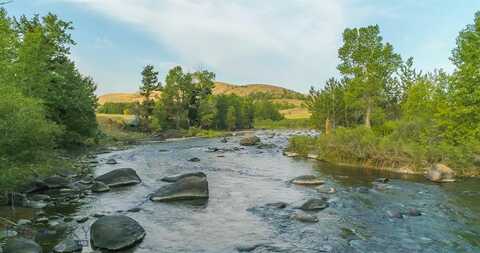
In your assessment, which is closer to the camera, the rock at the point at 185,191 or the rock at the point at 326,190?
the rock at the point at 185,191

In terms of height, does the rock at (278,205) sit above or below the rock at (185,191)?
below

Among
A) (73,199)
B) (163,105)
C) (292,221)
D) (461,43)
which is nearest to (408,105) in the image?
(461,43)

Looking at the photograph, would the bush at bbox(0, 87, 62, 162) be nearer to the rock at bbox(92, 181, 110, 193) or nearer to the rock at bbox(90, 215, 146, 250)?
the rock at bbox(92, 181, 110, 193)

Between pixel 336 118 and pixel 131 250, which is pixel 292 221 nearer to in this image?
pixel 131 250

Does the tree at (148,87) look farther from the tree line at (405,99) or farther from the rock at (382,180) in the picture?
the rock at (382,180)

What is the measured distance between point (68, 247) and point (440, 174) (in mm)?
25014

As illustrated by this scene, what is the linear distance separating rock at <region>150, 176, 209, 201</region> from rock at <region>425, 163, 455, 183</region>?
16856 mm

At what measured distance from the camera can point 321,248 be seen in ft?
44.8

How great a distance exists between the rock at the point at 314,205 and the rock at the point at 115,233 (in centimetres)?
814

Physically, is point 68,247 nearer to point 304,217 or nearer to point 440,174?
point 304,217

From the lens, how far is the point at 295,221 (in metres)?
17.1

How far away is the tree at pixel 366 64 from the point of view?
53844mm

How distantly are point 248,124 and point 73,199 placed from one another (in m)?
112

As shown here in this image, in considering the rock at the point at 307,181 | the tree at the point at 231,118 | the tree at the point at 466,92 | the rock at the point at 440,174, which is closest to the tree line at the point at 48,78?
the rock at the point at 307,181
